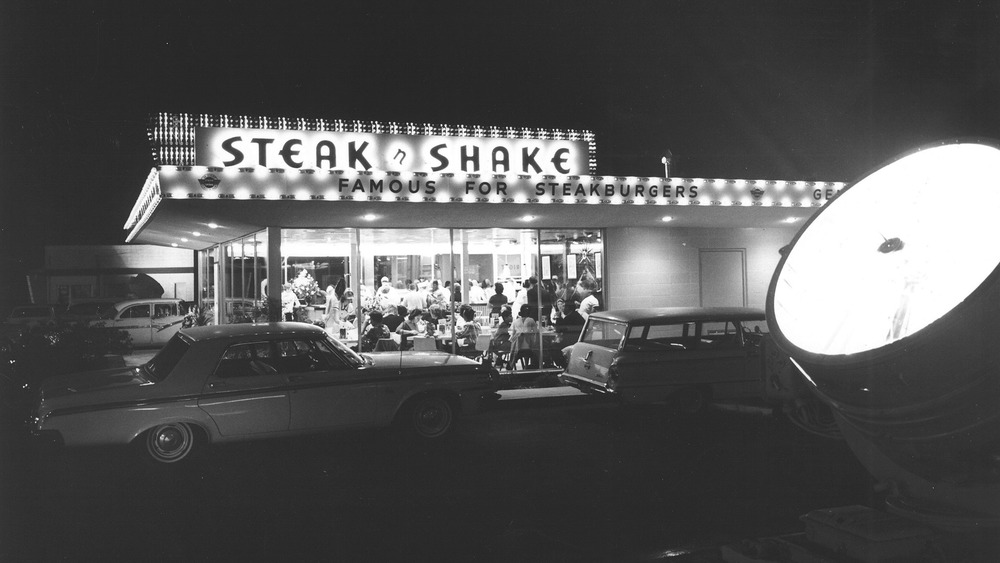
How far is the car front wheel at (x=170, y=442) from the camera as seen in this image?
7732 mm

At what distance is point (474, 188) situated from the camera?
12281 mm

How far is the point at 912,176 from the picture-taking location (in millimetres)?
3428

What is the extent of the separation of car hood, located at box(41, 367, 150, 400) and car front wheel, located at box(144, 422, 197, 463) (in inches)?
21.8

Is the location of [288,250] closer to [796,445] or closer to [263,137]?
[263,137]

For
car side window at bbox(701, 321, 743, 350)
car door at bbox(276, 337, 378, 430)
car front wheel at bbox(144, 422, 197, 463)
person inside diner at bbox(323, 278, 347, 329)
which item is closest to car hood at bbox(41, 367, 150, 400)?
car front wheel at bbox(144, 422, 197, 463)

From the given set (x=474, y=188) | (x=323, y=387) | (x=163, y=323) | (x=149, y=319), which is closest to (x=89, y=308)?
(x=149, y=319)

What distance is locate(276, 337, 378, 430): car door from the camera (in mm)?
8234

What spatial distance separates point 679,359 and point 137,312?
16.6 m

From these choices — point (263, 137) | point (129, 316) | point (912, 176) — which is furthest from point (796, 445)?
point (129, 316)

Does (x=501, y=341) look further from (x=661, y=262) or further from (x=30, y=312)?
(x=30, y=312)

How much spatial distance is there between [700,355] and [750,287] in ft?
22.7

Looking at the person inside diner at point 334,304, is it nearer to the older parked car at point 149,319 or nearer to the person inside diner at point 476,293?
the person inside diner at point 476,293

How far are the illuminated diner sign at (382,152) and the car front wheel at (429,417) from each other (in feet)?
17.7

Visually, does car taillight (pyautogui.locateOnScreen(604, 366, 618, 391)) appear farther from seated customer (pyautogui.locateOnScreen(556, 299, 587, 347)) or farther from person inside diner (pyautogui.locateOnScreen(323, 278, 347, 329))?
person inside diner (pyautogui.locateOnScreen(323, 278, 347, 329))
